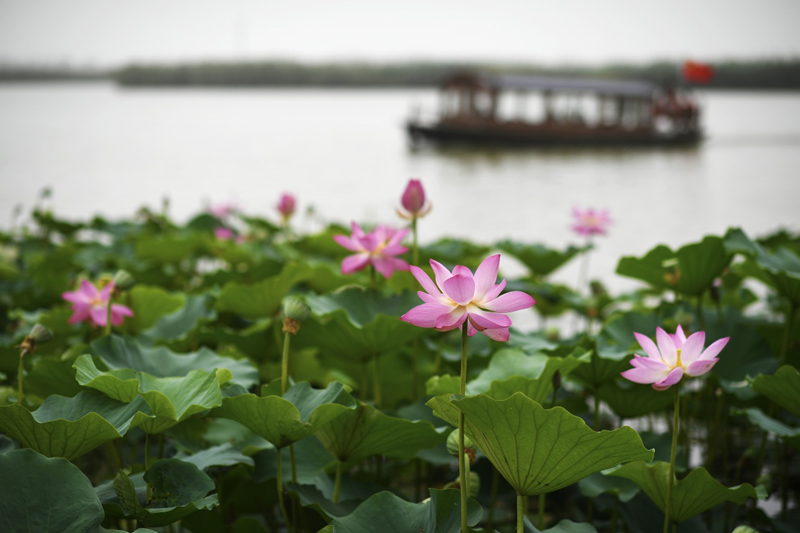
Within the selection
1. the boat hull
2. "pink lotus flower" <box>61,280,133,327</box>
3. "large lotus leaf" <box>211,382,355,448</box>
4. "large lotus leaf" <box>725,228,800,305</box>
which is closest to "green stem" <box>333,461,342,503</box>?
"large lotus leaf" <box>211,382,355,448</box>

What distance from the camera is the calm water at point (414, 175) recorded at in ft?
20.7

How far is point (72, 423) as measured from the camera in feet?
2.84

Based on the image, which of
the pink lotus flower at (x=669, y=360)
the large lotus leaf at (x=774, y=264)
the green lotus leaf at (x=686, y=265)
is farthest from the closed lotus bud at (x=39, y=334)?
the large lotus leaf at (x=774, y=264)

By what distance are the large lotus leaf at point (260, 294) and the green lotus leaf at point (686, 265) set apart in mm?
705

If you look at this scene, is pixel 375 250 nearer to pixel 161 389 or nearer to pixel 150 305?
pixel 161 389

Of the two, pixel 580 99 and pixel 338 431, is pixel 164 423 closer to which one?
pixel 338 431

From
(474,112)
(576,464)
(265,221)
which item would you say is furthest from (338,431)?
(474,112)

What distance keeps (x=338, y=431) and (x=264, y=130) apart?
1899cm

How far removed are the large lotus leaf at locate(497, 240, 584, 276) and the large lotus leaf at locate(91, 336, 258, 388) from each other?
102cm

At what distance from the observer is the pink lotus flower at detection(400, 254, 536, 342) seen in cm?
77

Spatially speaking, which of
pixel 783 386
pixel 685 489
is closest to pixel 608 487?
pixel 685 489

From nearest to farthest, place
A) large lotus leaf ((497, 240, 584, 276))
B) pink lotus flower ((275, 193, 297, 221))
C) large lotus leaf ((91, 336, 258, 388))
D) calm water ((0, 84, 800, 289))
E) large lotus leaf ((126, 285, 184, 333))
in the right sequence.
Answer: large lotus leaf ((91, 336, 258, 388))
large lotus leaf ((126, 285, 184, 333))
large lotus leaf ((497, 240, 584, 276))
pink lotus flower ((275, 193, 297, 221))
calm water ((0, 84, 800, 289))

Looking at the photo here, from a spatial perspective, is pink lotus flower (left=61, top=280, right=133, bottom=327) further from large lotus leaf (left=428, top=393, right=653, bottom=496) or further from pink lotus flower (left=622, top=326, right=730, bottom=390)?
pink lotus flower (left=622, top=326, right=730, bottom=390)

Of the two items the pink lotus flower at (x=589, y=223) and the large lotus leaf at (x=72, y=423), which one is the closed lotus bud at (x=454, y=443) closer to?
the large lotus leaf at (x=72, y=423)
